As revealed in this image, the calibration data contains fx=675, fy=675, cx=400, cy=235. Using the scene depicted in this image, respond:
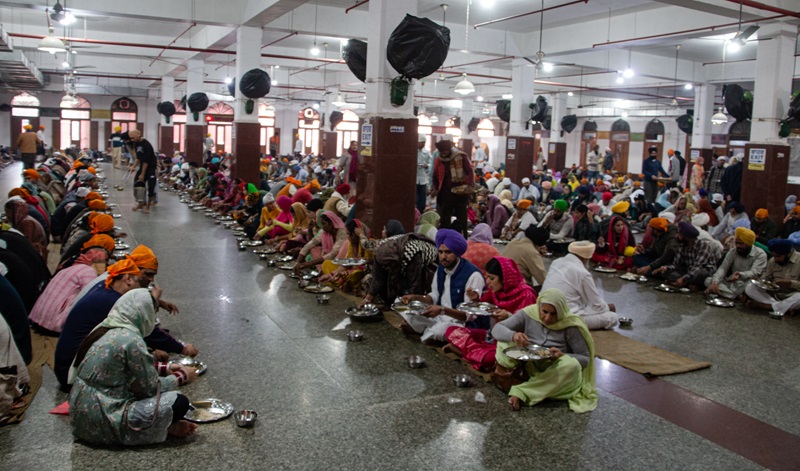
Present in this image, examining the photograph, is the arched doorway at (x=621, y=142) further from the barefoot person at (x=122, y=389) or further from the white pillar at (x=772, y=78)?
the barefoot person at (x=122, y=389)

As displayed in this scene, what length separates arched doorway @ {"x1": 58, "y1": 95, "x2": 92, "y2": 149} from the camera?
3203 cm

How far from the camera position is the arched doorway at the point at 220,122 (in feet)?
112

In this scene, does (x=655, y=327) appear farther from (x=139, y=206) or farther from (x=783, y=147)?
(x=139, y=206)

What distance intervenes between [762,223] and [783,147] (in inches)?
96.3

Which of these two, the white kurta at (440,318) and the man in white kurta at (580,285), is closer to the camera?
the white kurta at (440,318)

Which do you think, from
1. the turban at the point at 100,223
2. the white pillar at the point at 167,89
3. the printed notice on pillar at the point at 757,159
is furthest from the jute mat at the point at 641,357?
the white pillar at the point at 167,89

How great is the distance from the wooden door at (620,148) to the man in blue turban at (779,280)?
26736 mm

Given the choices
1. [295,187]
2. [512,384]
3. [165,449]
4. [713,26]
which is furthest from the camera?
[713,26]

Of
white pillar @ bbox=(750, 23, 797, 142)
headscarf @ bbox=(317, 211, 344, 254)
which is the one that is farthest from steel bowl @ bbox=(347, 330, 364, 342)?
white pillar @ bbox=(750, 23, 797, 142)

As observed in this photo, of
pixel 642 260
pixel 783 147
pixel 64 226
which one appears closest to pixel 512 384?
pixel 642 260

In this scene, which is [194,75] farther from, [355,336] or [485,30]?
[355,336]

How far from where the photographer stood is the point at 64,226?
28.6 ft

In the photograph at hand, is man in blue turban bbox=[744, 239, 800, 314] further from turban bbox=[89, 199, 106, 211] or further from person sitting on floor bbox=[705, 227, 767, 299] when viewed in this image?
turban bbox=[89, 199, 106, 211]

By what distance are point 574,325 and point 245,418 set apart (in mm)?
2053
